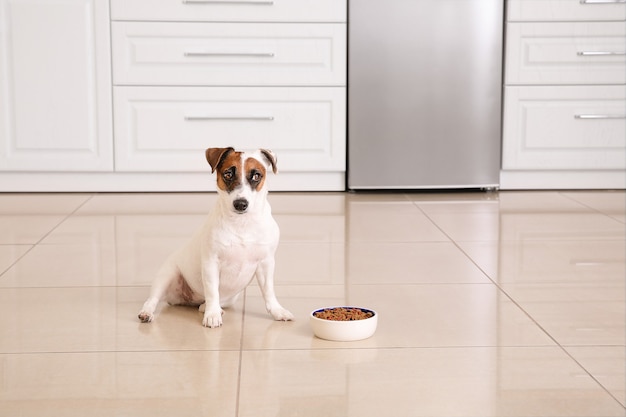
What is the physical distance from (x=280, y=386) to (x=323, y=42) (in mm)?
2573

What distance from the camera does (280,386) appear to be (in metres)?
1.67

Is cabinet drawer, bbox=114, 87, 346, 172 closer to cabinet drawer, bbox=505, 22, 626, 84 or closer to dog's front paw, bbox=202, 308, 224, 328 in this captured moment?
cabinet drawer, bbox=505, 22, 626, 84

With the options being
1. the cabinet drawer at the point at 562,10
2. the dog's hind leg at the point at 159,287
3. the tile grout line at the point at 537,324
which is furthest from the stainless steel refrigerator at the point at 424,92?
the dog's hind leg at the point at 159,287

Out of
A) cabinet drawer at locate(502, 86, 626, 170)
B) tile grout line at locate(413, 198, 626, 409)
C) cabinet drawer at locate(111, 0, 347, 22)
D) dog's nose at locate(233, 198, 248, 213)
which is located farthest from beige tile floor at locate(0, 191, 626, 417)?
cabinet drawer at locate(111, 0, 347, 22)

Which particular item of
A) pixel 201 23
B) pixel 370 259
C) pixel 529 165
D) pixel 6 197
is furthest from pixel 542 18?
pixel 6 197

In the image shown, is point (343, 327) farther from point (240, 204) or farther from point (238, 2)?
point (238, 2)

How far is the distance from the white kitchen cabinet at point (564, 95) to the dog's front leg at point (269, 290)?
2.28 metres

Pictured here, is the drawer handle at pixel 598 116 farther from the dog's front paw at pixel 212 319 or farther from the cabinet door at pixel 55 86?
the dog's front paw at pixel 212 319

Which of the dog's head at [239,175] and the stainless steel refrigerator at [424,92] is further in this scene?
the stainless steel refrigerator at [424,92]

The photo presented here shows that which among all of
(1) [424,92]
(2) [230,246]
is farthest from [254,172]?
(1) [424,92]

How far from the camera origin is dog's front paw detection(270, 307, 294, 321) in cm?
210

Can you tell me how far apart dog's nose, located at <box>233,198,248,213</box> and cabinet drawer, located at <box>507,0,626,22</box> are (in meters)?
2.45

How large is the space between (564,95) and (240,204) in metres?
2.55

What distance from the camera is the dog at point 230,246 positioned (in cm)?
199
